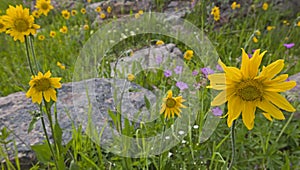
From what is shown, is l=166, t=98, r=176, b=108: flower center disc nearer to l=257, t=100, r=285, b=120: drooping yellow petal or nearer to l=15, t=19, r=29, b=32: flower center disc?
l=257, t=100, r=285, b=120: drooping yellow petal

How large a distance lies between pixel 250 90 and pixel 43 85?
0.63 metres

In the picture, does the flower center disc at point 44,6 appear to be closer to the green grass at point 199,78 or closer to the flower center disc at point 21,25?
the green grass at point 199,78

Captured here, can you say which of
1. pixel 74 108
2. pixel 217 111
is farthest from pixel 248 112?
pixel 74 108

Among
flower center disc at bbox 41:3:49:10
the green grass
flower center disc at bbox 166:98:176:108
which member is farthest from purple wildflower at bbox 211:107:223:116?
flower center disc at bbox 41:3:49:10

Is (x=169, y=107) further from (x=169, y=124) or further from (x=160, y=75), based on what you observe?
(x=160, y=75)

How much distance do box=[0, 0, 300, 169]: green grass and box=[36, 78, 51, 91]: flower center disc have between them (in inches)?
7.1

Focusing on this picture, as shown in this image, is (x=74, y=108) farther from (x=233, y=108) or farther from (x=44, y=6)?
(x=233, y=108)

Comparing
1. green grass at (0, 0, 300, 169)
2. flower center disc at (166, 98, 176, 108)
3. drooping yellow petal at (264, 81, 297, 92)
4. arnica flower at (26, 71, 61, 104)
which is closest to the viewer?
drooping yellow petal at (264, 81, 297, 92)

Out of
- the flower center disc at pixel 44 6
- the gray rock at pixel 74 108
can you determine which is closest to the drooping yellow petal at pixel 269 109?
the gray rock at pixel 74 108

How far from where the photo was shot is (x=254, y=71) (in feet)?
2.40

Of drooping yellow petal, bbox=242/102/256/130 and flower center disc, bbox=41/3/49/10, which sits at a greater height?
flower center disc, bbox=41/3/49/10

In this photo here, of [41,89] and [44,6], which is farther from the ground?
[44,6]

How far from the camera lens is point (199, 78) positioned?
1724 mm

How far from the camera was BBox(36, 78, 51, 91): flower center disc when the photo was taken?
104cm
